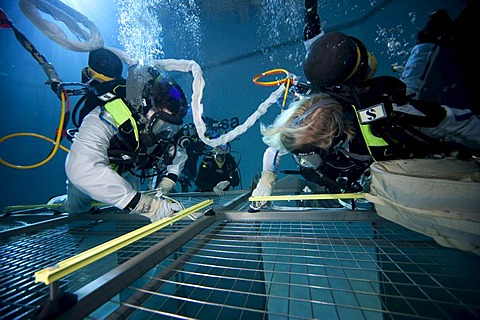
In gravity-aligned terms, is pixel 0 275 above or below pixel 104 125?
below

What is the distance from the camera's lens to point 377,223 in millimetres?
1793

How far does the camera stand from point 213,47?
1188cm

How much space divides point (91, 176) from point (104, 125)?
0.56 m

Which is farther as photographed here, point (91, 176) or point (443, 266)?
point (91, 176)

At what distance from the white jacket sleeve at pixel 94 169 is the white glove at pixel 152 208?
0.12 m

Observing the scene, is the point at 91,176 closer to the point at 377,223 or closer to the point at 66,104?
the point at 66,104

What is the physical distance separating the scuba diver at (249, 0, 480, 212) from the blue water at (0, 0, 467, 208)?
8.06 metres

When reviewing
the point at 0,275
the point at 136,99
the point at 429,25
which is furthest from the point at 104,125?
the point at 429,25

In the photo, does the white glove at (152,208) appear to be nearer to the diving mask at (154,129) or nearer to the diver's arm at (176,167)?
the diving mask at (154,129)

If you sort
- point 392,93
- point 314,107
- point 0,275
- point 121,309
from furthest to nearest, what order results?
1. point 314,107
2. point 392,93
3. point 0,275
4. point 121,309

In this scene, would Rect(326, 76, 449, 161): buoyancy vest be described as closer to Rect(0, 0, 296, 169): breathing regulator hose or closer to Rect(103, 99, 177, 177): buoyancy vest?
Rect(0, 0, 296, 169): breathing regulator hose

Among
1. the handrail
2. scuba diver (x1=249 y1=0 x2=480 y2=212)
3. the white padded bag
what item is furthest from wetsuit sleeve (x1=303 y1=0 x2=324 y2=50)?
the handrail

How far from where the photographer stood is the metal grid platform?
0.87 metres

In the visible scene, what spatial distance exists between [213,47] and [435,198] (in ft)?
42.7
